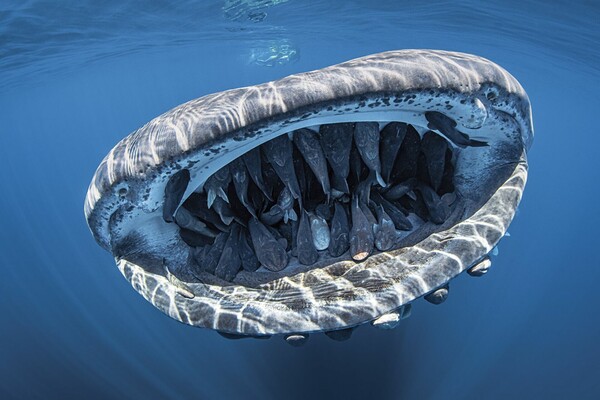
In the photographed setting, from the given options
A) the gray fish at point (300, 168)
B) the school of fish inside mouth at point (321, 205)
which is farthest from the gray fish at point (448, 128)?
the gray fish at point (300, 168)

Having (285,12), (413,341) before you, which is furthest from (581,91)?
(413,341)

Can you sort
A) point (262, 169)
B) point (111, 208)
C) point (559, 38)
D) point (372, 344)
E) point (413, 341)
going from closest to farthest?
point (111, 208) → point (262, 169) → point (372, 344) → point (413, 341) → point (559, 38)

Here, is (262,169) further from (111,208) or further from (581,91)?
(581,91)

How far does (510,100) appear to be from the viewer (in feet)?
6.59

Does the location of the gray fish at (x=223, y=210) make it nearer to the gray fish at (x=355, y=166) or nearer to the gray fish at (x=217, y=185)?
the gray fish at (x=217, y=185)

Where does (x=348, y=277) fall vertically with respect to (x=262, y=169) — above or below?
below

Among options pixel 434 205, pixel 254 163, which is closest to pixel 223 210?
pixel 254 163

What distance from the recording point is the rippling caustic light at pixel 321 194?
168 cm

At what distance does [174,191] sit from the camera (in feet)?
6.46

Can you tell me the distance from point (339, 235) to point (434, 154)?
0.77 meters

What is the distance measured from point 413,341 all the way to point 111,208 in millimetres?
7118

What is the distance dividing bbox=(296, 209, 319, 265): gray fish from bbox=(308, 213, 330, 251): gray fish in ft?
0.09

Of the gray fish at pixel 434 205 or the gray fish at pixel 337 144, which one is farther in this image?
the gray fish at pixel 434 205

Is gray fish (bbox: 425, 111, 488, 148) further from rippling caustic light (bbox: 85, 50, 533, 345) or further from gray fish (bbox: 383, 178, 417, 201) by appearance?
gray fish (bbox: 383, 178, 417, 201)
